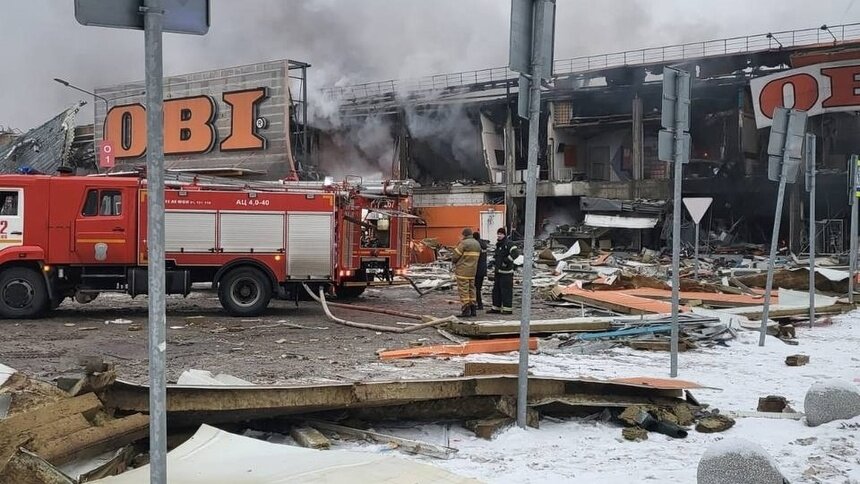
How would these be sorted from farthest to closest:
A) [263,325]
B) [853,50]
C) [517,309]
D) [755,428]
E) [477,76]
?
[477,76], [853,50], [517,309], [263,325], [755,428]

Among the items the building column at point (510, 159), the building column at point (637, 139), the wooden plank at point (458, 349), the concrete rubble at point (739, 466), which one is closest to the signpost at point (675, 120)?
the wooden plank at point (458, 349)

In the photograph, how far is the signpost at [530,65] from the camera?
518 cm

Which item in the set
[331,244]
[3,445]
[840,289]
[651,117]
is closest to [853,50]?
[651,117]

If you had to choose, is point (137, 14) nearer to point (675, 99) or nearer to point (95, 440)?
point (95, 440)

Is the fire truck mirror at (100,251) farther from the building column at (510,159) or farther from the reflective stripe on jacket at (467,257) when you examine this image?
the building column at (510,159)

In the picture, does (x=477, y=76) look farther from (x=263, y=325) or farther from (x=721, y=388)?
(x=721, y=388)

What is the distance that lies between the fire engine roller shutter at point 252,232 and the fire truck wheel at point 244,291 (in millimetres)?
420

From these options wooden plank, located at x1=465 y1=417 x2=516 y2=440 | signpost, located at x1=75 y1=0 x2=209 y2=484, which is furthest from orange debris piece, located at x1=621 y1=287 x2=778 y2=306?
signpost, located at x1=75 y1=0 x2=209 y2=484

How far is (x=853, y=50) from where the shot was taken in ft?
95.0

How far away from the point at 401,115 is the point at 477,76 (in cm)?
486

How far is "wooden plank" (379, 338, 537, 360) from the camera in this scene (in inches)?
344

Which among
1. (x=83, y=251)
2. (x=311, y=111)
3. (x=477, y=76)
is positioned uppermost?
(x=477, y=76)

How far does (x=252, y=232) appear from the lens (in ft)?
41.7

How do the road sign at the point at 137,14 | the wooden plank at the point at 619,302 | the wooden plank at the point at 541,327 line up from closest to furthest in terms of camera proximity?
the road sign at the point at 137,14 → the wooden plank at the point at 541,327 → the wooden plank at the point at 619,302
